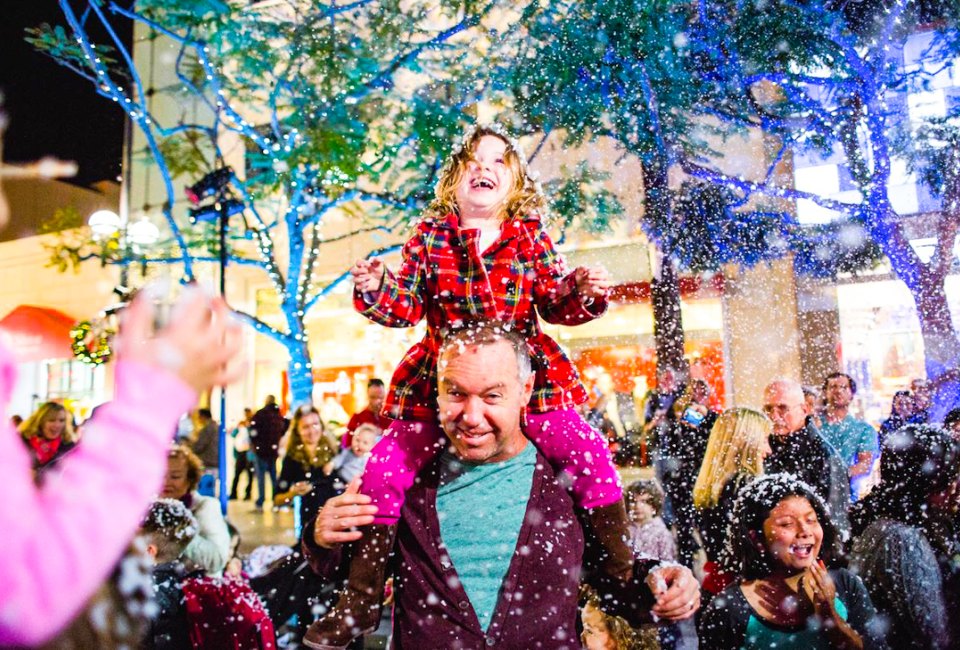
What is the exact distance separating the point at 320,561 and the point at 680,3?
660 centimetres

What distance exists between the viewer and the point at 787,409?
4090 millimetres

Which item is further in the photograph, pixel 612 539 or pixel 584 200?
pixel 584 200

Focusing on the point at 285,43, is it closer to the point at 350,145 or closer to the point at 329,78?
the point at 329,78

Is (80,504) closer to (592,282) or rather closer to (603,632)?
(592,282)

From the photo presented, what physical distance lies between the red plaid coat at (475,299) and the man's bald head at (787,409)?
2439 mm

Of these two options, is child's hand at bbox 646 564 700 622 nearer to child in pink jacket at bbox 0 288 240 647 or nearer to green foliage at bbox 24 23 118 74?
child in pink jacket at bbox 0 288 240 647

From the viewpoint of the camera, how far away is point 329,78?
880 cm

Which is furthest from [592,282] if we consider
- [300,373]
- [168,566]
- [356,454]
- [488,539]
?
[300,373]

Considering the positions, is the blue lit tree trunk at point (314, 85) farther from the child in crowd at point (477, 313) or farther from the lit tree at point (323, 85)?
the child in crowd at point (477, 313)

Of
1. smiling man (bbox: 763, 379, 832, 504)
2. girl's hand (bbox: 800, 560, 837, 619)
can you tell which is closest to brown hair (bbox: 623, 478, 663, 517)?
smiling man (bbox: 763, 379, 832, 504)

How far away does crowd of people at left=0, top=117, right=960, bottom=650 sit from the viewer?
75 centimetres

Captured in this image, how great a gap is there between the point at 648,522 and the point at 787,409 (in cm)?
103

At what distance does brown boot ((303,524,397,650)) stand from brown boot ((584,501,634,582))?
531mm

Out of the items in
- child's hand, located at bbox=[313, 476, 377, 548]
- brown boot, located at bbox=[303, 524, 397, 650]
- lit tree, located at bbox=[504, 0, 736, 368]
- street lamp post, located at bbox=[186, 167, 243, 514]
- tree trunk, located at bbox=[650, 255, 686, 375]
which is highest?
lit tree, located at bbox=[504, 0, 736, 368]
